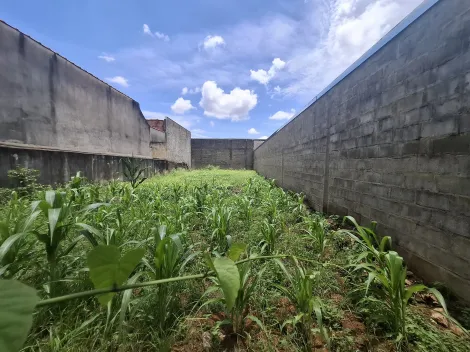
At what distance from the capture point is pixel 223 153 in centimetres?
1959

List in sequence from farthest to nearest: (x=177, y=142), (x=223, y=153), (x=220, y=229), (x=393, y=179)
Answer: (x=223, y=153) < (x=177, y=142) < (x=220, y=229) < (x=393, y=179)

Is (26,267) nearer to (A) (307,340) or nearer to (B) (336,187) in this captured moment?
(A) (307,340)

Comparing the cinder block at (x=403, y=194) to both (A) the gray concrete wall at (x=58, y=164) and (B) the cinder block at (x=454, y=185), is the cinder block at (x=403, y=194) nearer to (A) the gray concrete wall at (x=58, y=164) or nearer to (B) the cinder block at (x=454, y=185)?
(B) the cinder block at (x=454, y=185)

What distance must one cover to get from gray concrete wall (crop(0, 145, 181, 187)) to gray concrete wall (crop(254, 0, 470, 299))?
503 centimetres

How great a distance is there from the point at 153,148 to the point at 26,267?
11.3 meters

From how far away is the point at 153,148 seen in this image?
484 inches

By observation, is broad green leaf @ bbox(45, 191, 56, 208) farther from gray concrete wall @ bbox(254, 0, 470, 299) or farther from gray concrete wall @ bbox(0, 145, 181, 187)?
gray concrete wall @ bbox(0, 145, 181, 187)

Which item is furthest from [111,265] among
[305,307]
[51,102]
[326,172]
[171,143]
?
[171,143]

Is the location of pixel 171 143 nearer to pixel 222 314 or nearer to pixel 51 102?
pixel 51 102

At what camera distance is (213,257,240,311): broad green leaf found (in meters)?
0.41

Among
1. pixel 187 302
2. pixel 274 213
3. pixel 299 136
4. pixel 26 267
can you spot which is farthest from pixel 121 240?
pixel 299 136

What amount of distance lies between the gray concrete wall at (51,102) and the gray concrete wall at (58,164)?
0.79 meters

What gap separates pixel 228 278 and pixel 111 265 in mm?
194

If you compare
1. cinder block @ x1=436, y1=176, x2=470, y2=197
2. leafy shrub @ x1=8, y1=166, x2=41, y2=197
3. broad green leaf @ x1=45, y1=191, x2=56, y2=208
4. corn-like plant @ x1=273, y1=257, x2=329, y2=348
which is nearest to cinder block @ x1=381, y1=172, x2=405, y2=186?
cinder block @ x1=436, y1=176, x2=470, y2=197
